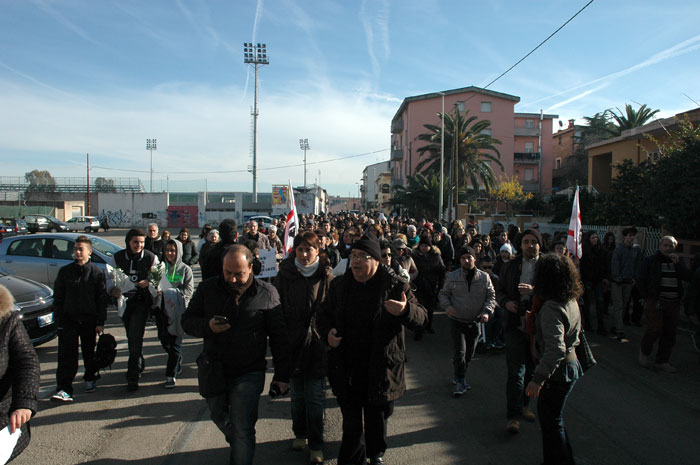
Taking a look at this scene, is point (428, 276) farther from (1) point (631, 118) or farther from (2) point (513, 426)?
(1) point (631, 118)

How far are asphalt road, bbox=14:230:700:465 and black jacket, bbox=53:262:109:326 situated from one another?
97cm

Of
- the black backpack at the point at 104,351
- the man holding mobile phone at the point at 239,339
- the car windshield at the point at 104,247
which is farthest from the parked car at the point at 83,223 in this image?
the man holding mobile phone at the point at 239,339

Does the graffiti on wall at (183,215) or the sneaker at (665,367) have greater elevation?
the graffiti on wall at (183,215)

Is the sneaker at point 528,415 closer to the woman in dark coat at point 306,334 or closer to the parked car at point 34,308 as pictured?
the woman in dark coat at point 306,334

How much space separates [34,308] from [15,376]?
487 cm

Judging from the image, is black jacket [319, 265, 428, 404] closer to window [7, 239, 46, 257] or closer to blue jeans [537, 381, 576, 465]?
blue jeans [537, 381, 576, 465]

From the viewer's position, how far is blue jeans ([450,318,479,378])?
5.39 metres

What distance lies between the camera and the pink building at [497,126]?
49.5 meters

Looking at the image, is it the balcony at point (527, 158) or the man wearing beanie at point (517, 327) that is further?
the balcony at point (527, 158)

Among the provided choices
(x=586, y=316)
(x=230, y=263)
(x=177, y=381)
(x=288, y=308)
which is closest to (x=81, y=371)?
(x=177, y=381)

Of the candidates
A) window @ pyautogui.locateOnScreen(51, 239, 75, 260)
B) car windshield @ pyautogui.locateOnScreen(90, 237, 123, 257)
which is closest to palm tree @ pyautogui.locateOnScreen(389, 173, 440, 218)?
car windshield @ pyautogui.locateOnScreen(90, 237, 123, 257)

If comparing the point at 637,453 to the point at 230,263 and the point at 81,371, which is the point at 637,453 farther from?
the point at 81,371

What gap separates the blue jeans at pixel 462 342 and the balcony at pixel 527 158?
50834 millimetres

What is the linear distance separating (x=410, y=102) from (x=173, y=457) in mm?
50422
